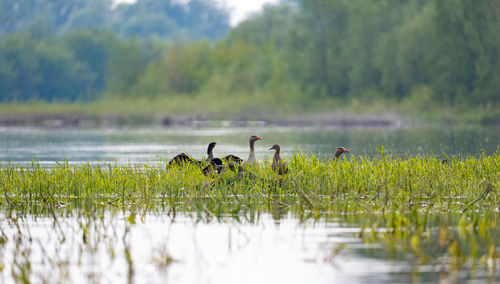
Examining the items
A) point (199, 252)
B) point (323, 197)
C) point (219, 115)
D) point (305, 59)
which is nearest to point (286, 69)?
point (305, 59)

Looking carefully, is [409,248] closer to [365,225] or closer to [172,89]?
[365,225]

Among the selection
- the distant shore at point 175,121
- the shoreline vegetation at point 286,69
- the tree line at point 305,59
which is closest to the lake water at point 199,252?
the shoreline vegetation at point 286,69

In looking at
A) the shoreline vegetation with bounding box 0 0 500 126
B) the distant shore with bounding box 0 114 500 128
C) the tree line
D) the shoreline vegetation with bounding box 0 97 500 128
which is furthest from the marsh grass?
the distant shore with bounding box 0 114 500 128

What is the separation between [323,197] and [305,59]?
65.8m

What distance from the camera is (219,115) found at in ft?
263

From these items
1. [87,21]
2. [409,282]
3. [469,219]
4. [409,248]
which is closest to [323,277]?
[409,282]

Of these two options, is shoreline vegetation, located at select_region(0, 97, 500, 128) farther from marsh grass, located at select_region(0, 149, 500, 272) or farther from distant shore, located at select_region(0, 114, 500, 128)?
marsh grass, located at select_region(0, 149, 500, 272)

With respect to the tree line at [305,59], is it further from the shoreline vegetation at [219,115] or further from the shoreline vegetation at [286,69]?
the shoreline vegetation at [219,115]

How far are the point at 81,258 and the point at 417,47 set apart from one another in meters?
63.5

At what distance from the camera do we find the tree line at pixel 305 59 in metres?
64.3

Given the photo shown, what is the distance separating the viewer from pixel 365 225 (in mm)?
11367

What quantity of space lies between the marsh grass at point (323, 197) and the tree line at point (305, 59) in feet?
162

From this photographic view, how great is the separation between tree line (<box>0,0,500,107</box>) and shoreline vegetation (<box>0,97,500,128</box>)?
5.60 ft

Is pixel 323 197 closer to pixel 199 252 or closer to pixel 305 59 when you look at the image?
pixel 199 252
